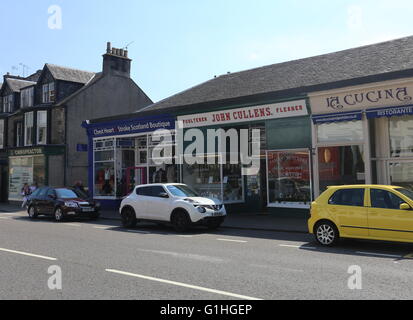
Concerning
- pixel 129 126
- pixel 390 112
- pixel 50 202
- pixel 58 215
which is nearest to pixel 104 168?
pixel 129 126

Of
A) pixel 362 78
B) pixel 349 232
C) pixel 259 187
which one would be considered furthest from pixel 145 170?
pixel 349 232

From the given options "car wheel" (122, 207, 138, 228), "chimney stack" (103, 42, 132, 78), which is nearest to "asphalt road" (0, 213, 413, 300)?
"car wheel" (122, 207, 138, 228)

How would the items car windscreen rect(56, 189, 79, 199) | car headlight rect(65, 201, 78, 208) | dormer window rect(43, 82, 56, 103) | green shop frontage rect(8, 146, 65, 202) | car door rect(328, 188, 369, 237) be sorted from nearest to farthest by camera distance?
car door rect(328, 188, 369, 237) < car headlight rect(65, 201, 78, 208) < car windscreen rect(56, 189, 79, 199) < green shop frontage rect(8, 146, 65, 202) < dormer window rect(43, 82, 56, 103)

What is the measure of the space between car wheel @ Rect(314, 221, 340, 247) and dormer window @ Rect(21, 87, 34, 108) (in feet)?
87.9

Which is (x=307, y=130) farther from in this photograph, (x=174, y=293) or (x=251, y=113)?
(x=174, y=293)

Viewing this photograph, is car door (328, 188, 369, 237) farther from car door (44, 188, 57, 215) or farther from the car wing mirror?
car door (44, 188, 57, 215)

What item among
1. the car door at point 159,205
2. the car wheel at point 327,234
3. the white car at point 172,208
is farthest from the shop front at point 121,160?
the car wheel at point 327,234

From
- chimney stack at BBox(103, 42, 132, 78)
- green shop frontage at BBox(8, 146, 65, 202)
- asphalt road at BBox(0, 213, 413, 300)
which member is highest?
chimney stack at BBox(103, 42, 132, 78)

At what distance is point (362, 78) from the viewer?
13836mm

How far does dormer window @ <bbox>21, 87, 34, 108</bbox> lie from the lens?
1202 inches

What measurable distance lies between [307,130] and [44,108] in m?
20.2

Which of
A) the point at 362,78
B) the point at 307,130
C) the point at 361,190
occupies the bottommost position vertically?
the point at 361,190

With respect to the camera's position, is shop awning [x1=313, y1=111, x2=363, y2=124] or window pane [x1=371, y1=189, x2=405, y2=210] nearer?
window pane [x1=371, y1=189, x2=405, y2=210]

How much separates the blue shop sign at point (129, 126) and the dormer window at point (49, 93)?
6.66 meters
